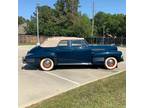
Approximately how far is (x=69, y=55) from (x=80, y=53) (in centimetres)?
41

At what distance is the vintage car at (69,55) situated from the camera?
42.5ft

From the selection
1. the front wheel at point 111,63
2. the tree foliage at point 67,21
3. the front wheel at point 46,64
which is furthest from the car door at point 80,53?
the tree foliage at point 67,21

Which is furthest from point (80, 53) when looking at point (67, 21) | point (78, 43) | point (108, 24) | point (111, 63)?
point (108, 24)

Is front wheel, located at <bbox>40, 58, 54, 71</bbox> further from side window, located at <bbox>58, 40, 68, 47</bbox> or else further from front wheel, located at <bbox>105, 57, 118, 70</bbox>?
front wheel, located at <bbox>105, 57, 118, 70</bbox>

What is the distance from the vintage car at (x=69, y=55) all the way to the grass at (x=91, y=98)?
16.4ft

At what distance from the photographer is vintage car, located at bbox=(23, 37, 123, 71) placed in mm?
12969

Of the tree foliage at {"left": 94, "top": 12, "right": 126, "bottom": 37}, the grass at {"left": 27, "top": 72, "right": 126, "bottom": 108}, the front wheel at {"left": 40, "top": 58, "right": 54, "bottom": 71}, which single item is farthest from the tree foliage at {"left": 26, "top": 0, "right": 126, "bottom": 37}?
the grass at {"left": 27, "top": 72, "right": 126, "bottom": 108}

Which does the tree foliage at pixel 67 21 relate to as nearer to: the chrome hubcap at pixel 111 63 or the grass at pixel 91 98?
the chrome hubcap at pixel 111 63

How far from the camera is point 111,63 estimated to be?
43.7ft

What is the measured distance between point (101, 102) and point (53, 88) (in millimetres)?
2294

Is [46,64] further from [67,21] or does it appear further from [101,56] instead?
[67,21]

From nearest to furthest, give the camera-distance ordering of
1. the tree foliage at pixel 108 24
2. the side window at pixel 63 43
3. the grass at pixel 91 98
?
the grass at pixel 91 98 < the side window at pixel 63 43 < the tree foliage at pixel 108 24
